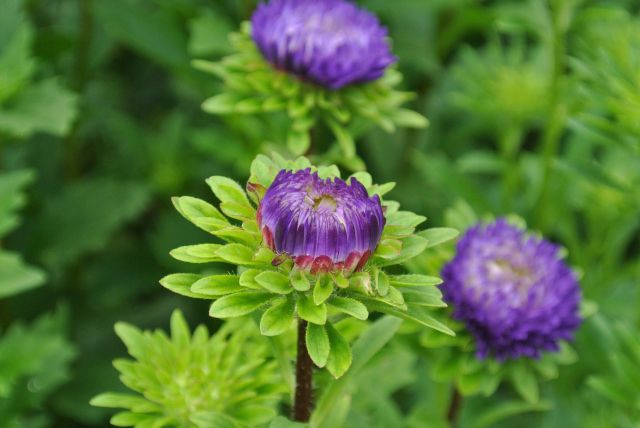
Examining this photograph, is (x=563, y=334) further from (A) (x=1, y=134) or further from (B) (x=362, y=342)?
(A) (x=1, y=134)

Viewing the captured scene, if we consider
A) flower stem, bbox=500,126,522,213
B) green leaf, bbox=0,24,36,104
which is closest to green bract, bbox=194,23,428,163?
green leaf, bbox=0,24,36,104

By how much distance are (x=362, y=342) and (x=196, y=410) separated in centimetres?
26

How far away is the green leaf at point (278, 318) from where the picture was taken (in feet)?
3.31

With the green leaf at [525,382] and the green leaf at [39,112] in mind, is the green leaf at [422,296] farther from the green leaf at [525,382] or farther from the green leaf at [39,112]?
the green leaf at [39,112]

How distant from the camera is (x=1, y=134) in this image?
6.75 ft

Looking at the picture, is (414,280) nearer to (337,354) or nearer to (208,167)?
(337,354)

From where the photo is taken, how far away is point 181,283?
3.49 feet

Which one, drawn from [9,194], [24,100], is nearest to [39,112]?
[24,100]

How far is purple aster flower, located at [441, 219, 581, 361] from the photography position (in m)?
1.50

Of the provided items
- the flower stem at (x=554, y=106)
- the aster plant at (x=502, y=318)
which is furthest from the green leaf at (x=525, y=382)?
the flower stem at (x=554, y=106)

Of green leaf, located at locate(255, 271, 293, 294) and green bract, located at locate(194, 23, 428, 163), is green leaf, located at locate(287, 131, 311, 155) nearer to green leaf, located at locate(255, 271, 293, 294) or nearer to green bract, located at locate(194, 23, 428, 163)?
green bract, located at locate(194, 23, 428, 163)

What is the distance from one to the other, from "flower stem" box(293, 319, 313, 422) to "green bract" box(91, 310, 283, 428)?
0.13 feet

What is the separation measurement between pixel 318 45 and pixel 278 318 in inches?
31.0

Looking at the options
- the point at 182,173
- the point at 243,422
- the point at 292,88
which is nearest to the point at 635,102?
the point at 292,88
